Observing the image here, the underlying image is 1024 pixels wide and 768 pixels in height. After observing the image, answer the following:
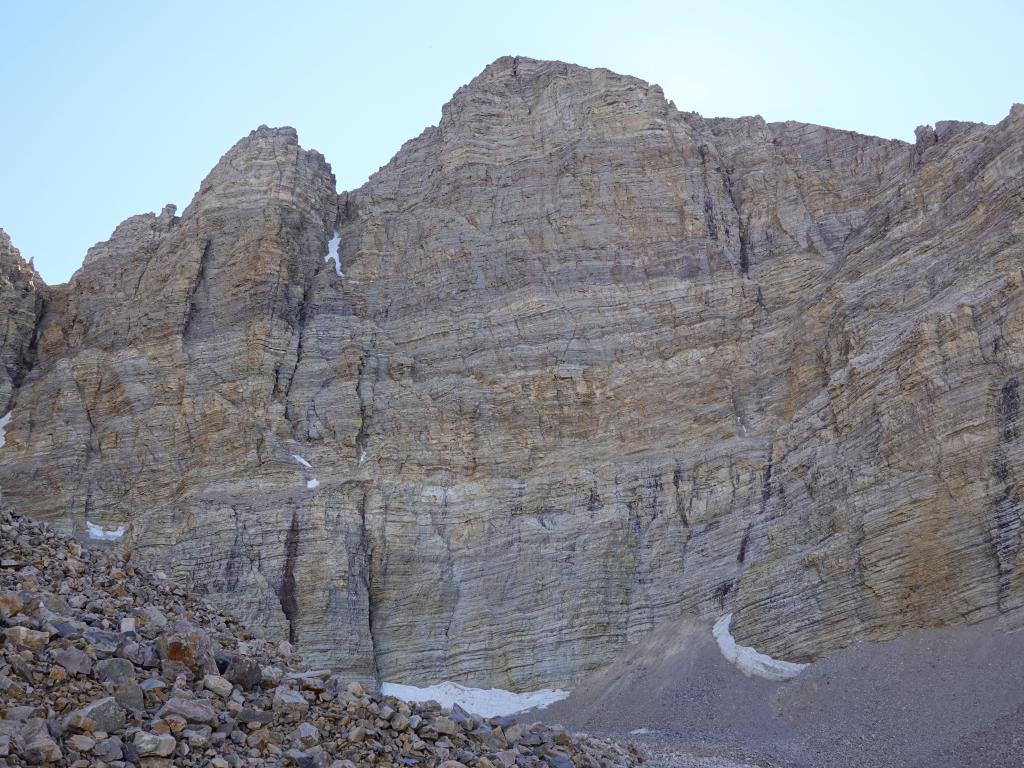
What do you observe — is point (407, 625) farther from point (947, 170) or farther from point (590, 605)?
point (947, 170)

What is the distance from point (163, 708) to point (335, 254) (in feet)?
165

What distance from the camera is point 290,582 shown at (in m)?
44.8

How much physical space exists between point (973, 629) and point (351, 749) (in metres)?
25.7

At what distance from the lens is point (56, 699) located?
12.3m

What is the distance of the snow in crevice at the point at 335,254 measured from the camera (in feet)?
197

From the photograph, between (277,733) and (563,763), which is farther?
(563,763)

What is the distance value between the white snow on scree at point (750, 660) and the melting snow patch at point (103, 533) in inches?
1090

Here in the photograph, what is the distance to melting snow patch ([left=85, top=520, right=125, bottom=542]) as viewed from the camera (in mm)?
49500

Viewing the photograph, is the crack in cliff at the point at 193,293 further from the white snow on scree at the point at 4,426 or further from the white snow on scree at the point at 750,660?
the white snow on scree at the point at 750,660

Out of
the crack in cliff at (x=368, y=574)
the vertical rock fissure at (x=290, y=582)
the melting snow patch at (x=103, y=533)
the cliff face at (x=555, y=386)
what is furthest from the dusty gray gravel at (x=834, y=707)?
the melting snow patch at (x=103, y=533)

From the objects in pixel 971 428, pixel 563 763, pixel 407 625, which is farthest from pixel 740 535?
pixel 563 763

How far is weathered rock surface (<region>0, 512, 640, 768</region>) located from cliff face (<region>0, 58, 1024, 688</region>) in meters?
23.3

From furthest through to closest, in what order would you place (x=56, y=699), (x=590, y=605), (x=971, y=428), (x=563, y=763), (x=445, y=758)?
(x=590, y=605) → (x=971, y=428) → (x=563, y=763) → (x=445, y=758) → (x=56, y=699)

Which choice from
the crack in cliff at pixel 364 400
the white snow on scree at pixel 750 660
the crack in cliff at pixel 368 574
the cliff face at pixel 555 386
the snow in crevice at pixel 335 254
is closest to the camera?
the white snow on scree at pixel 750 660
